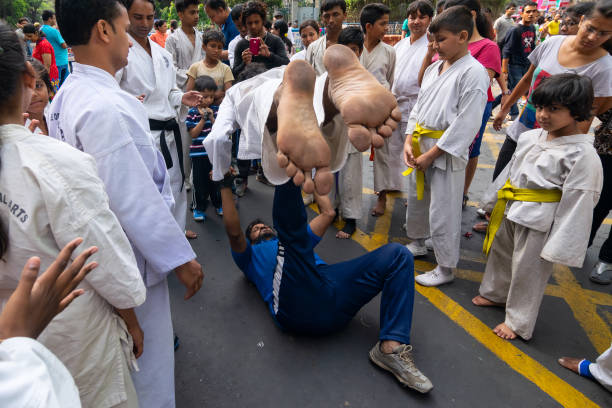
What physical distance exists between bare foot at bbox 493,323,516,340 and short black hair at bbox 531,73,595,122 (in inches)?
50.3

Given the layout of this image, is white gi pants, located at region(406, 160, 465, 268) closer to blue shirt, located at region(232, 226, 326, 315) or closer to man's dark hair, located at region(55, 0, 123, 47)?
blue shirt, located at region(232, 226, 326, 315)

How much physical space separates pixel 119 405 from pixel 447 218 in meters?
2.21

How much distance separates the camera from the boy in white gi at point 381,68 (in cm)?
330

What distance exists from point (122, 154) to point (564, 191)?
216cm

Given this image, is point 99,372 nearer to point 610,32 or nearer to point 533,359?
point 533,359

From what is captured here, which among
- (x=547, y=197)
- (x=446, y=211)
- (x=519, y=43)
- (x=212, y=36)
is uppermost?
(x=212, y=36)

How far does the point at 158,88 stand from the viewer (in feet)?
7.95

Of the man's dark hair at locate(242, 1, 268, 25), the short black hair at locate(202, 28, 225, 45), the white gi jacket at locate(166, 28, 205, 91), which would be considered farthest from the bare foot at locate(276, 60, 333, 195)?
the white gi jacket at locate(166, 28, 205, 91)

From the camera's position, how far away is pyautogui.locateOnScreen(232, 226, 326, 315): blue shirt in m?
2.44

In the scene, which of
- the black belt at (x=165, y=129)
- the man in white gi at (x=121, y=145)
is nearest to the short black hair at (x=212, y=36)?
the black belt at (x=165, y=129)

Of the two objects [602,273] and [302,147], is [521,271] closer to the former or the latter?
[602,273]

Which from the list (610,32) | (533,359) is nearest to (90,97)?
(533,359)

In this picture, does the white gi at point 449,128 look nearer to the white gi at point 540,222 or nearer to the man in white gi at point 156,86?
the white gi at point 540,222

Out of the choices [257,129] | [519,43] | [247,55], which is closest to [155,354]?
[257,129]
